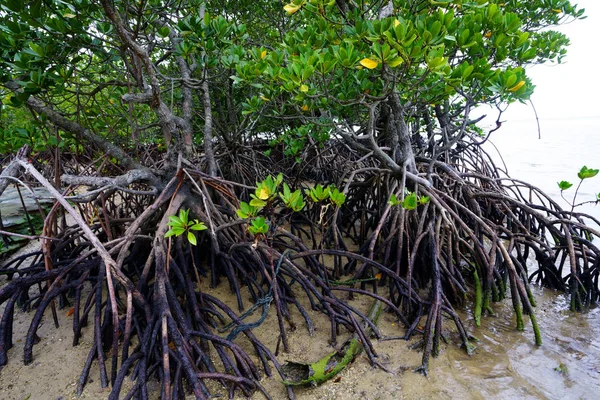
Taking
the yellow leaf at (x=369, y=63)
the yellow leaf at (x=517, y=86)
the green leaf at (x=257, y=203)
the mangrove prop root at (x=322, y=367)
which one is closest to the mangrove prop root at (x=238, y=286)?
the mangrove prop root at (x=322, y=367)

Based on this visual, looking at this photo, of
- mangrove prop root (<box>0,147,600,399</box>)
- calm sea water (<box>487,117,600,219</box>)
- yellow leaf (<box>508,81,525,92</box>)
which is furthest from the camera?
calm sea water (<box>487,117,600,219</box>)

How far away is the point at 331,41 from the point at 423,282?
1.94m

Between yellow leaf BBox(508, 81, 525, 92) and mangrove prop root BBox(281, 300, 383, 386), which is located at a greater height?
yellow leaf BBox(508, 81, 525, 92)

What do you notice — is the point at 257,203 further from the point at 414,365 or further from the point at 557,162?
the point at 557,162

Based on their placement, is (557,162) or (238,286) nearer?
(238,286)

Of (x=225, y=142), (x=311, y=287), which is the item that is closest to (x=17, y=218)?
(x=225, y=142)

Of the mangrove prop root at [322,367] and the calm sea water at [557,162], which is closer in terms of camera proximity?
the mangrove prop root at [322,367]

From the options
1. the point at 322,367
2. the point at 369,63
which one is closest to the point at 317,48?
the point at 369,63

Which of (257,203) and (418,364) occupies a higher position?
(257,203)

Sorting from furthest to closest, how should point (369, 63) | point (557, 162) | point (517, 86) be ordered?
1. point (557, 162)
2. point (517, 86)
3. point (369, 63)

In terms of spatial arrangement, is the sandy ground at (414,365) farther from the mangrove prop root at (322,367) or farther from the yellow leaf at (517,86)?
the yellow leaf at (517,86)

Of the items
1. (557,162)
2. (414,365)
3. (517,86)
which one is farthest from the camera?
(557,162)

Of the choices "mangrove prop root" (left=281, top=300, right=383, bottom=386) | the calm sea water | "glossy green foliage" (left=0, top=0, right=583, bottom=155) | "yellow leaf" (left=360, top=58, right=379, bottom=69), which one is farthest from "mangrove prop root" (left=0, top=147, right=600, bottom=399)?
the calm sea water

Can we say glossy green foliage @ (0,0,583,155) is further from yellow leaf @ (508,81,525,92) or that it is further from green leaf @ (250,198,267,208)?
green leaf @ (250,198,267,208)
